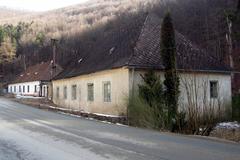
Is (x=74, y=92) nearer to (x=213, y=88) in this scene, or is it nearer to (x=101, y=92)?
(x=101, y=92)

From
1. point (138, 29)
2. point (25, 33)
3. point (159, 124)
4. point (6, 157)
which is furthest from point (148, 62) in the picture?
point (25, 33)

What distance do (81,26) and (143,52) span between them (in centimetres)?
8047

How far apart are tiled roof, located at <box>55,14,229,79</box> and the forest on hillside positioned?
2730 cm

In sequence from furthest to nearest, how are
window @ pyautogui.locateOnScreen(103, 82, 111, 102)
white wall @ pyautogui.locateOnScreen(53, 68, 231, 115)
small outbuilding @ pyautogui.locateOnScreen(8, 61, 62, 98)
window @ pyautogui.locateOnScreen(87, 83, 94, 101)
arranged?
1. small outbuilding @ pyautogui.locateOnScreen(8, 61, 62, 98)
2. window @ pyautogui.locateOnScreen(87, 83, 94, 101)
3. window @ pyautogui.locateOnScreen(103, 82, 111, 102)
4. white wall @ pyautogui.locateOnScreen(53, 68, 231, 115)

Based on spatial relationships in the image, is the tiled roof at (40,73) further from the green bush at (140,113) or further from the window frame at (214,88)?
the green bush at (140,113)

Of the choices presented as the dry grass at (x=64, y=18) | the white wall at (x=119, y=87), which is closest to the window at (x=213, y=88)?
the white wall at (x=119, y=87)

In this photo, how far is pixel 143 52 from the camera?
2694cm

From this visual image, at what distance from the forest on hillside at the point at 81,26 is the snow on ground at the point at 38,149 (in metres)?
45.2

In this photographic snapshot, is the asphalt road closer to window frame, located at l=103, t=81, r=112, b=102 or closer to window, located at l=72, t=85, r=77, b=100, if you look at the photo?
window frame, located at l=103, t=81, r=112, b=102

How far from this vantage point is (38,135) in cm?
1485

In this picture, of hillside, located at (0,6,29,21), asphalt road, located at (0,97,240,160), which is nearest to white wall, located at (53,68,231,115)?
asphalt road, located at (0,97,240,160)

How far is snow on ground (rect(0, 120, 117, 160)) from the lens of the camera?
10125 millimetres

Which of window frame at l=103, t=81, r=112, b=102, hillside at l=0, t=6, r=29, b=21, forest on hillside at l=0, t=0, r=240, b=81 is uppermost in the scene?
hillside at l=0, t=6, r=29, b=21

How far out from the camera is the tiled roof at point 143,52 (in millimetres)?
26281
